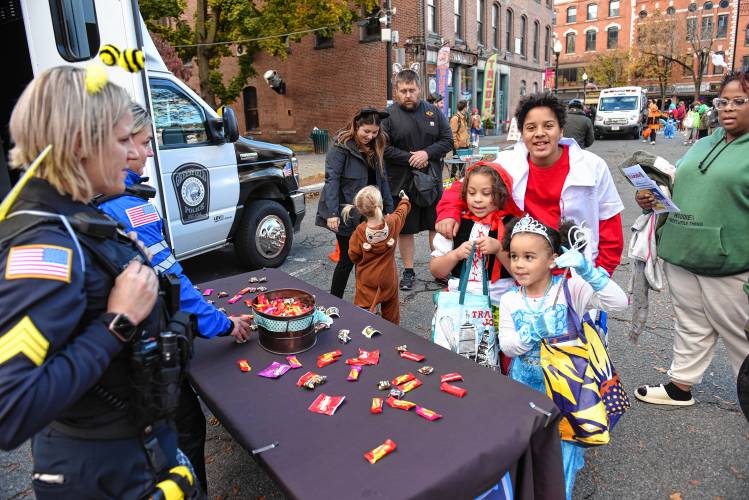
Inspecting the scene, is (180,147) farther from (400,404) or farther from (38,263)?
(38,263)

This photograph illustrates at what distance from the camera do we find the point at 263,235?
6176mm

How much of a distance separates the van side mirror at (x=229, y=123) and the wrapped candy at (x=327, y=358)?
3537 mm

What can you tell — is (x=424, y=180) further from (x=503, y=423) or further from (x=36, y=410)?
(x=36, y=410)

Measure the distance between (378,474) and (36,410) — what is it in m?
0.91

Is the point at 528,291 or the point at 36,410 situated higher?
the point at 36,410

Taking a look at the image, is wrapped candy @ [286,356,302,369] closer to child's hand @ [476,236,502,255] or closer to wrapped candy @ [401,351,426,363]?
wrapped candy @ [401,351,426,363]

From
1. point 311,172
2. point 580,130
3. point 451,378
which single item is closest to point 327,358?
point 451,378

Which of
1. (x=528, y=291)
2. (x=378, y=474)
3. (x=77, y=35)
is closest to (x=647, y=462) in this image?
(x=528, y=291)

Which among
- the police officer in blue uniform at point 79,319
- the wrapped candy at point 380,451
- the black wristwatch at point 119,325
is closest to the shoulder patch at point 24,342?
the police officer in blue uniform at point 79,319

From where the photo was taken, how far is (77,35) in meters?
3.93

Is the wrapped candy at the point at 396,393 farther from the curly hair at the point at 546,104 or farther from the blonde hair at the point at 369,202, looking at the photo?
the blonde hair at the point at 369,202

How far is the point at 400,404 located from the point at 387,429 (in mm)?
147

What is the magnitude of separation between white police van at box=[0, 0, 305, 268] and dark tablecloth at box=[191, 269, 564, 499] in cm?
269

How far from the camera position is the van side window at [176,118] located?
192 inches
